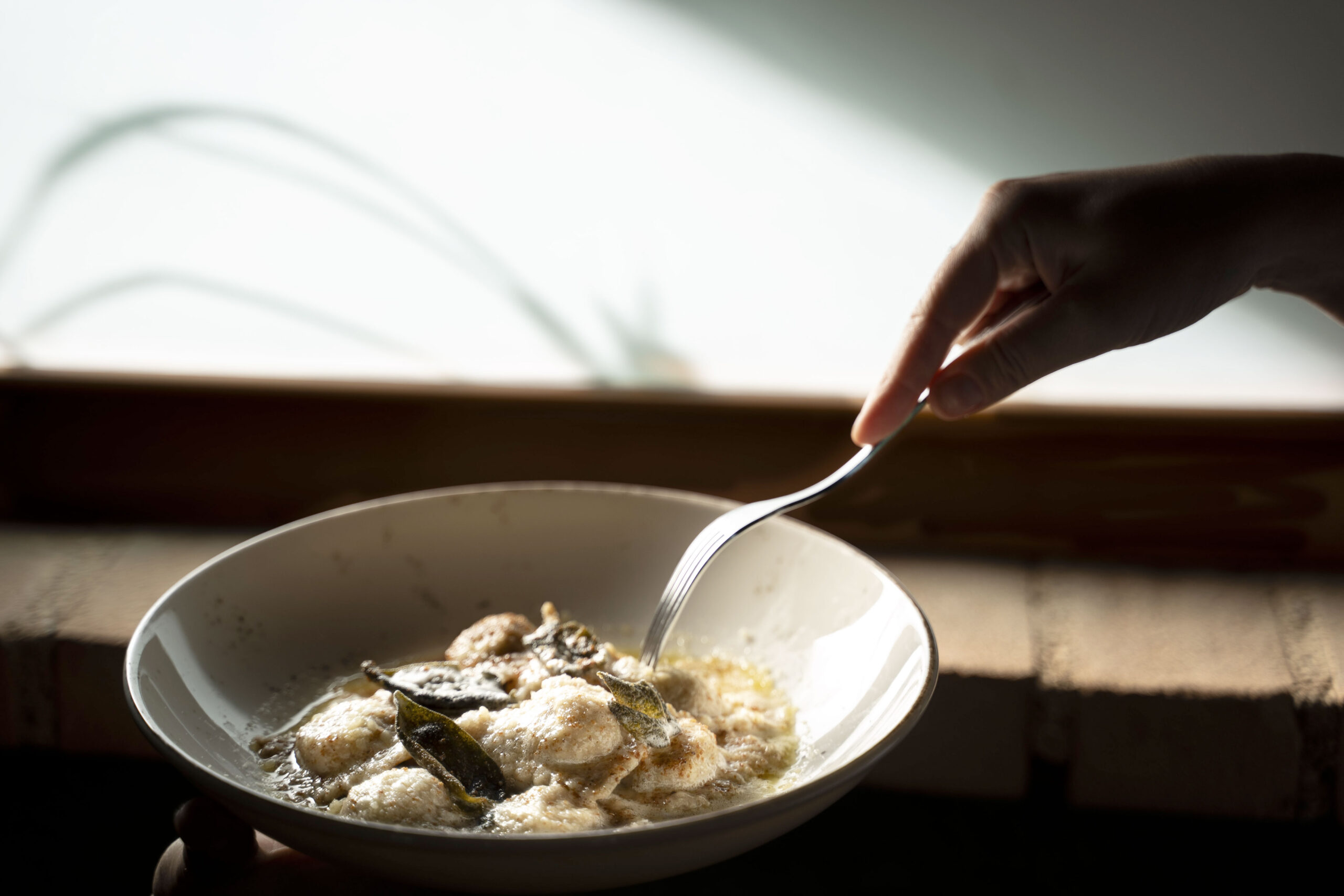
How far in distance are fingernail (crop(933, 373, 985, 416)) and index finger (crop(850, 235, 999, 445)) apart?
0.02 meters

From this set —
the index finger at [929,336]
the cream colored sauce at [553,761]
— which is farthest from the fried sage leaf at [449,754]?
the index finger at [929,336]

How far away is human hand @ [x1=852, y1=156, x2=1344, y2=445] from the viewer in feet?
2.29

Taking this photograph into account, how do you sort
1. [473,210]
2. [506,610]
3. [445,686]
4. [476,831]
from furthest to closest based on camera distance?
[473,210] < [506,610] < [445,686] < [476,831]

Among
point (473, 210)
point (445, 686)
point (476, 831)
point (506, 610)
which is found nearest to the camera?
point (476, 831)

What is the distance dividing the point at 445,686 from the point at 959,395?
0.40m

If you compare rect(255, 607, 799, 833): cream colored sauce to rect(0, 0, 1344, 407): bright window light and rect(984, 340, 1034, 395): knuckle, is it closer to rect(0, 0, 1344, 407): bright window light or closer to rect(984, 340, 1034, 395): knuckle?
rect(984, 340, 1034, 395): knuckle

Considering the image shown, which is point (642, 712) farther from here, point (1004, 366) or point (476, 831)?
point (1004, 366)

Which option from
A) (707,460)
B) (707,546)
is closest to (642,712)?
(707,546)

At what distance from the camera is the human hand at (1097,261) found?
70 cm

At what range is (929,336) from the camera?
Result: 0.74m

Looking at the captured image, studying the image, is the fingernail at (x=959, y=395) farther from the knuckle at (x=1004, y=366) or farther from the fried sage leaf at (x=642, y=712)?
the fried sage leaf at (x=642, y=712)

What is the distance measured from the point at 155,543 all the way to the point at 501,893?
0.90 m

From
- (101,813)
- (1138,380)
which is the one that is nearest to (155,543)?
(101,813)

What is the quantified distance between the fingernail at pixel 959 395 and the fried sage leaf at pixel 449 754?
15.5 inches
